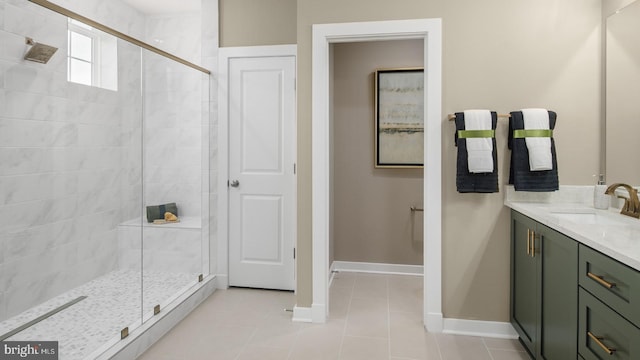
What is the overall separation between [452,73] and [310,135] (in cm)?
109

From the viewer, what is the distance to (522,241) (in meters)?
2.29

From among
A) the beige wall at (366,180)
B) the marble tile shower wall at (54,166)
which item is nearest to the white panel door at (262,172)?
the beige wall at (366,180)

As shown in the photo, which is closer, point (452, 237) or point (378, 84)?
point (452, 237)

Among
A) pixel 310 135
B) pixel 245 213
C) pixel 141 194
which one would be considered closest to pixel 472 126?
pixel 310 135

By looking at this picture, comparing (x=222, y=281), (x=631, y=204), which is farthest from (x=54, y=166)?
(x=631, y=204)

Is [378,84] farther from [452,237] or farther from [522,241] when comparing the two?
[522,241]

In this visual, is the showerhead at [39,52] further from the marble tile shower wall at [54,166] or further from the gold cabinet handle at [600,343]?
the gold cabinet handle at [600,343]

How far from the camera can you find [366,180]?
391 centimetres

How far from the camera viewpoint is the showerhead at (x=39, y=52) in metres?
1.83

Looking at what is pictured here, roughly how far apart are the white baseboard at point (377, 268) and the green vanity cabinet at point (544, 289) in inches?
55.7

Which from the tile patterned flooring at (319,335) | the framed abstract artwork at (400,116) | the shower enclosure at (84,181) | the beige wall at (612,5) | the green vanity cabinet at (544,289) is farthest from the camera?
the framed abstract artwork at (400,116)

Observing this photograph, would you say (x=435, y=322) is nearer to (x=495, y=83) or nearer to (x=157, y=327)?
(x=495, y=83)

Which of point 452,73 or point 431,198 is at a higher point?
point 452,73

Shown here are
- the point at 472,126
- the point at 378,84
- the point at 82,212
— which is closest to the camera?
the point at 82,212
